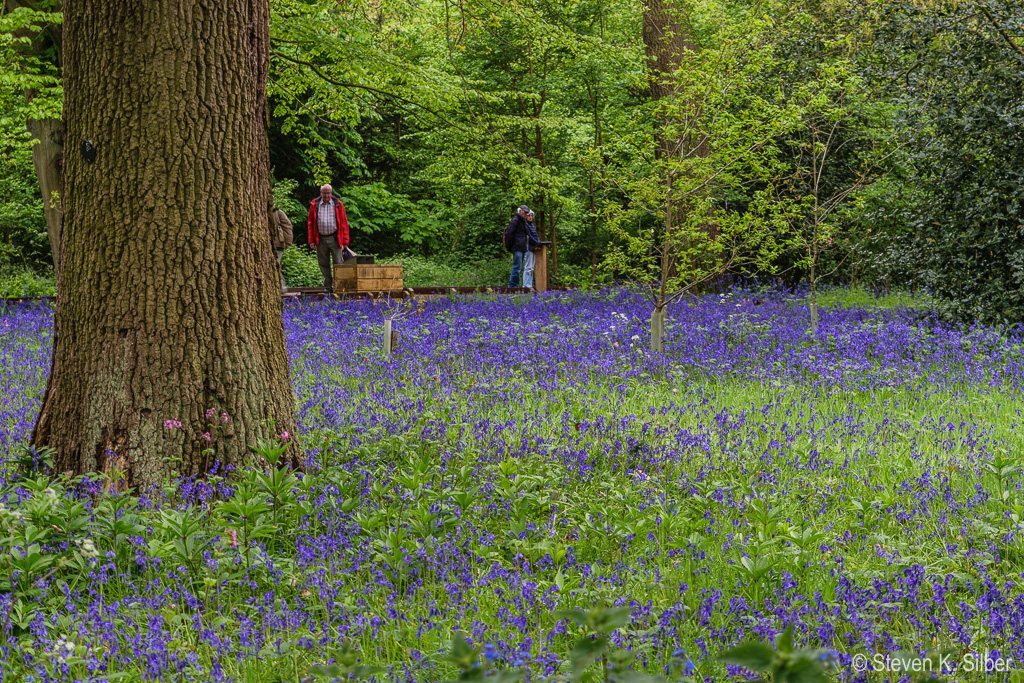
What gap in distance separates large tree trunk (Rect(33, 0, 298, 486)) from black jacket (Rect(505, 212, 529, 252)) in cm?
1375

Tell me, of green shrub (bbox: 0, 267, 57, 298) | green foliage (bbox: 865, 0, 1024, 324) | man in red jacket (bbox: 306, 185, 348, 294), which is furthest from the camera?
green shrub (bbox: 0, 267, 57, 298)

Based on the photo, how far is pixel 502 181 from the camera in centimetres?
2258

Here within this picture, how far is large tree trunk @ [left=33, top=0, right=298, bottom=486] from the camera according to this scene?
3.92 m

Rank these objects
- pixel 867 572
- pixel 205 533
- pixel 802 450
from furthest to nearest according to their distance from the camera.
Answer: pixel 802 450 → pixel 205 533 → pixel 867 572

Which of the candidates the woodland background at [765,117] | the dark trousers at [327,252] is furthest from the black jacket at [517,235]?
the dark trousers at [327,252]

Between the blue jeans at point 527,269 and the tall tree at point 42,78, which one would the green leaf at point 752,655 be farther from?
the blue jeans at point 527,269

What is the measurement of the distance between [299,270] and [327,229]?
7.82 metres

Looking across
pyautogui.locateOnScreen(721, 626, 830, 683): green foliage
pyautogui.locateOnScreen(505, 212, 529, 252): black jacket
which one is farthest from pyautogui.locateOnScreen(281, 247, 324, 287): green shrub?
pyautogui.locateOnScreen(721, 626, 830, 683): green foliage

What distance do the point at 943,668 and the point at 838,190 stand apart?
1252cm

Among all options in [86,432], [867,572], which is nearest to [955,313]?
[867,572]

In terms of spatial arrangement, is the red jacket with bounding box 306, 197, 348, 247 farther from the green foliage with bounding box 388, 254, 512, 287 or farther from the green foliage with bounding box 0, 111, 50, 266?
the green foliage with bounding box 0, 111, 50, 266

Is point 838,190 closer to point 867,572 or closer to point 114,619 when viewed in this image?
point 867,572

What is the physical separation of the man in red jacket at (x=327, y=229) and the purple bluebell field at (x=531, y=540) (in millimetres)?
9779

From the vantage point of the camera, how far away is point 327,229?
15984 millimetres
